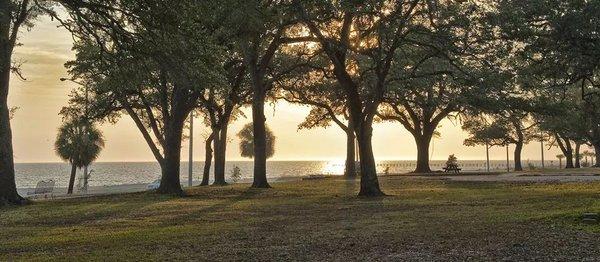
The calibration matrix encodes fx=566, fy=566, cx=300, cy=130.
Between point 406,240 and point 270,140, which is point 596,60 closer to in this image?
point 406,240

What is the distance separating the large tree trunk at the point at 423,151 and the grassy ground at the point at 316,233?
38059 mm

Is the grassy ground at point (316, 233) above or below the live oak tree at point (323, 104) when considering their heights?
below

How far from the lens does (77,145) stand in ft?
172

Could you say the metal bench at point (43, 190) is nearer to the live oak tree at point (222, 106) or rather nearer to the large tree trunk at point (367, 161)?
the live oak tree at point (222, 106)

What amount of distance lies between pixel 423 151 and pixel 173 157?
1383 inches

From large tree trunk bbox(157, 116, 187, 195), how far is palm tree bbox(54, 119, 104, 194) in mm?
26322

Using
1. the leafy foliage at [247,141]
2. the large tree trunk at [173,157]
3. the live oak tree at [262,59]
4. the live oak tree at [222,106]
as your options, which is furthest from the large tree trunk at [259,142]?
the leafy foliage at [247,141]

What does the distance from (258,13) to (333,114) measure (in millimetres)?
35113

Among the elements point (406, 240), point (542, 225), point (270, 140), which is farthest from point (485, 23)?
point (270, 140)

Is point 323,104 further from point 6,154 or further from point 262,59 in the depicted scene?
point 6,154

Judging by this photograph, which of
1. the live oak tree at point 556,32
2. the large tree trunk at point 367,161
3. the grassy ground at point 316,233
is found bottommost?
the grassy ground at point 316,233

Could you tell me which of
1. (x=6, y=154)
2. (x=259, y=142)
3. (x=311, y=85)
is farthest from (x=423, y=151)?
(x=6, y=154)

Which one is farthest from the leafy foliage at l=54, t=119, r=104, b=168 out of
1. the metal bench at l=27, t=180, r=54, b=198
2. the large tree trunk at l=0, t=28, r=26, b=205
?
the large tree trunk at l=0, t=28, r=26, b=205

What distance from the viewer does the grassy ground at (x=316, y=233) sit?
927 cm
